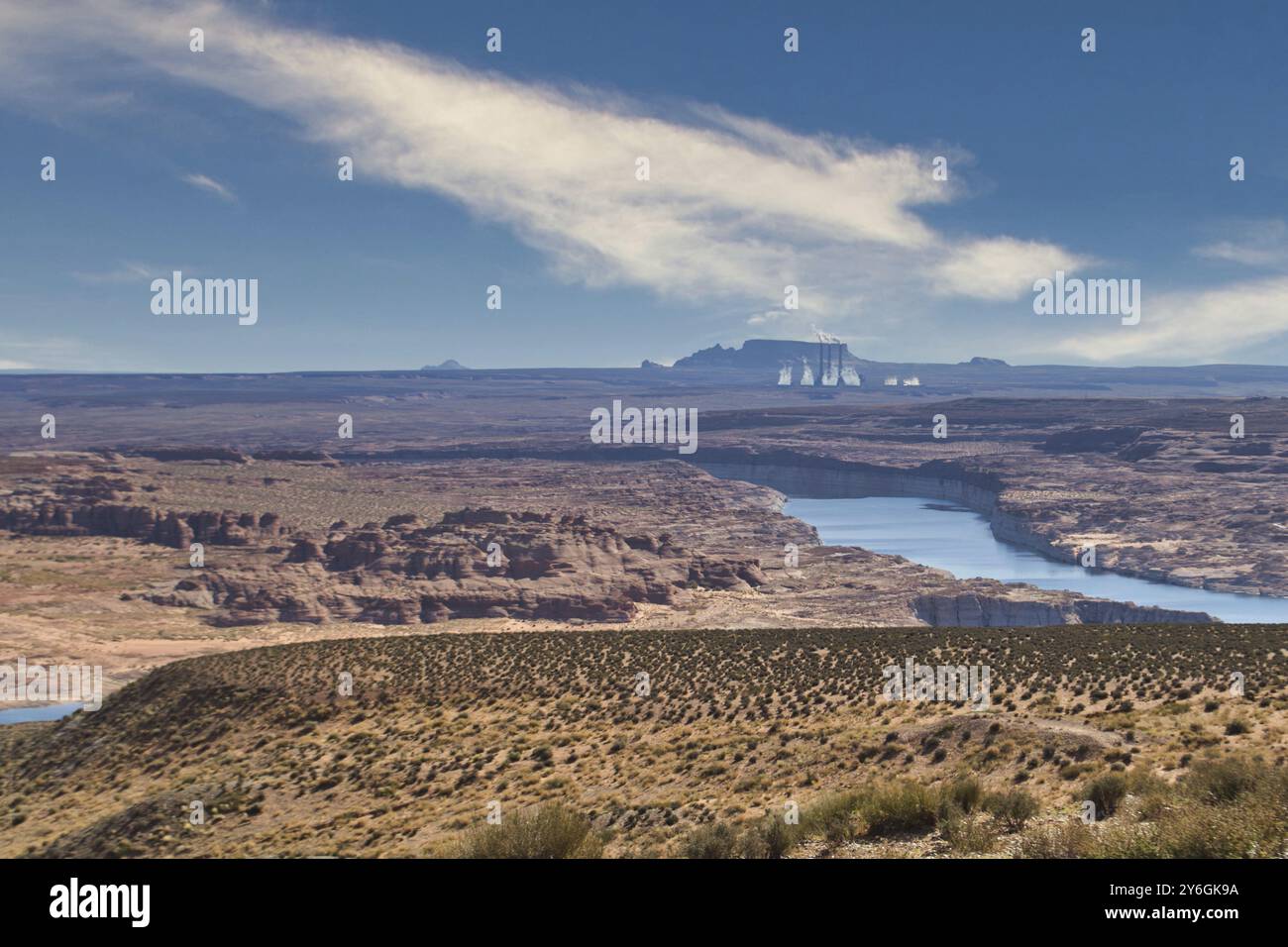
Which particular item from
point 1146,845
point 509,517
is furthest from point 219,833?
point 509,517

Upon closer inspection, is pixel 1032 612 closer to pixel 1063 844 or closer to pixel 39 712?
pixel 39 712

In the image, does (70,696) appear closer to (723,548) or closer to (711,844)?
(711,844)

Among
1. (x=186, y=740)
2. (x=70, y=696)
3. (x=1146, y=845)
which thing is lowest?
(x=70, y=696)

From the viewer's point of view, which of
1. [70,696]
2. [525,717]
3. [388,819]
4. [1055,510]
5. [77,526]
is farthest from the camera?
[1055,510]

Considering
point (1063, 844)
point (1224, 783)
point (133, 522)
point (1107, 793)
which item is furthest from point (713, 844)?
point (133, 522)

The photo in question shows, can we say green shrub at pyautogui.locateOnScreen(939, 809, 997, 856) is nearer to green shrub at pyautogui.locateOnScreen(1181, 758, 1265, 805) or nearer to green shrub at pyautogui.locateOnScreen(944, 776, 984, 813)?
green shrub at pyautogui.locateOnScreen(944, 776, 984, 813)

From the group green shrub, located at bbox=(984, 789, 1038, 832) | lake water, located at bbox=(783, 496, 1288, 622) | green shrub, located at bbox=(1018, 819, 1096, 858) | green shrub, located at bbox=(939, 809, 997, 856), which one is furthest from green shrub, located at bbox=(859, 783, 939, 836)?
lake water, located at bbox=(783, 496, 1288, 622)

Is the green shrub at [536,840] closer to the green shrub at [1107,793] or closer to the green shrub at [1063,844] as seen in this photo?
the green shrub at [1063,844]
